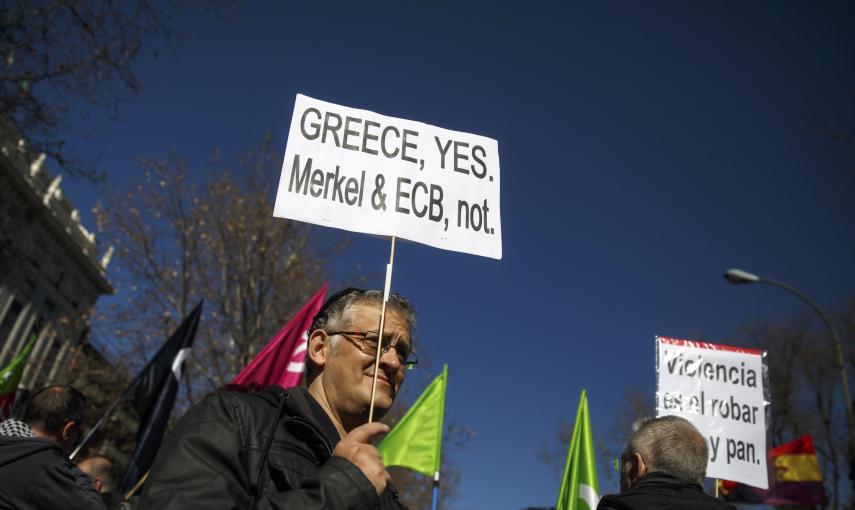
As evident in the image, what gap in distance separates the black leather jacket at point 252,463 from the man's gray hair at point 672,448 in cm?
182

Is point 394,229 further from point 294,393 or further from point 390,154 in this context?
point 294,393

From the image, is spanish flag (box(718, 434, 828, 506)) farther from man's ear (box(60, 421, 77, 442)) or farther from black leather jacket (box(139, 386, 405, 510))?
black leather jacket (box(139, 386, 405, 510))

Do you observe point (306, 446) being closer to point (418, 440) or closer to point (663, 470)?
point (663, 470)

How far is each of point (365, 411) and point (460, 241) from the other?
0.91 m

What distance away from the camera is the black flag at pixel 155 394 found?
244 inches

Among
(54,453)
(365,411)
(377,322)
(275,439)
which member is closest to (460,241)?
(377,322)

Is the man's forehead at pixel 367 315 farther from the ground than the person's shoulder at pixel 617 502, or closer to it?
farther from the ground

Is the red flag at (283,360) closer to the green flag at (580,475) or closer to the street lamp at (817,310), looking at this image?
A: the green flag at (580,475)

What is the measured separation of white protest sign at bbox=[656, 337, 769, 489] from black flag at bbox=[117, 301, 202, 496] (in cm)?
452

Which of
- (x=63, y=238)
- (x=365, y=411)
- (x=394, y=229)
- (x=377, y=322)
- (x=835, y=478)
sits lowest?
(x=365, y=411)

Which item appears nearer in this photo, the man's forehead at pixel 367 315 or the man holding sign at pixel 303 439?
the man holding sign at pixel 303 439

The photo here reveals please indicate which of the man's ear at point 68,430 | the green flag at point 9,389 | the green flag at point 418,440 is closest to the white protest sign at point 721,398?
the green flag at point 418,440

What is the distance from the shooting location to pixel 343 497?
5.36ft

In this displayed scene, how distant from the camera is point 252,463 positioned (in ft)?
5.87
